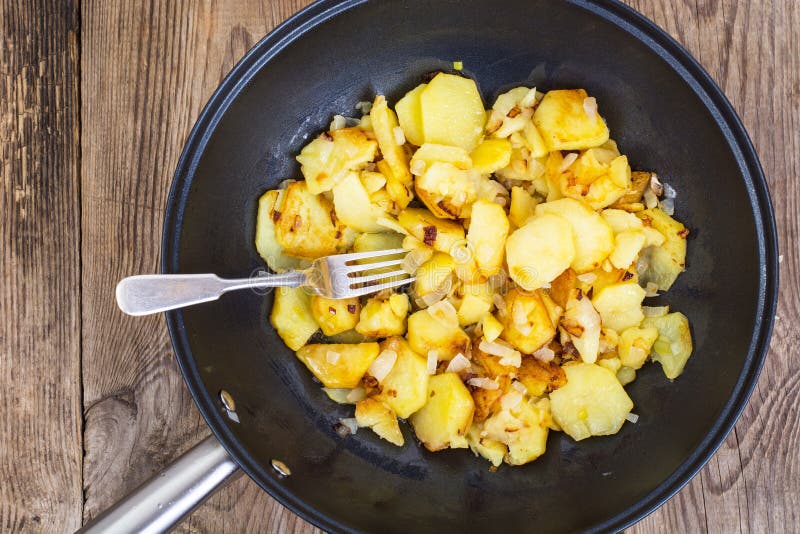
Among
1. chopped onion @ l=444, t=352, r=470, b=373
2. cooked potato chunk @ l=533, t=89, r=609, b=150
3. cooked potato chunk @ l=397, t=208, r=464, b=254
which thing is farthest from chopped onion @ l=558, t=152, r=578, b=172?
chopped onion @ l=444, t=352, r=470, b=373

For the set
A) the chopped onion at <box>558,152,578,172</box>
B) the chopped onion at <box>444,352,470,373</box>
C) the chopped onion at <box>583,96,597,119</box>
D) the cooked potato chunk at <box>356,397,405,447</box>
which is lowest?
the cooked potato chunk at <box>356,397,405,447</box>

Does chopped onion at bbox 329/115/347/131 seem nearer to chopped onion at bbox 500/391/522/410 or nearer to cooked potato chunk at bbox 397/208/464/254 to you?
cooked potato chunk at bbox 397/208/464/254

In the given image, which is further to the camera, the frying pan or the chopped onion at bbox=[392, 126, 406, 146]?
the chopped onion at bbox=[392, 126, 406, 146]

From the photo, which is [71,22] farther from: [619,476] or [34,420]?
[619,476]

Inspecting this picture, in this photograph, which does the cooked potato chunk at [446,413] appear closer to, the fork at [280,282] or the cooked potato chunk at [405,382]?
the cooked potato chunk at [405,382]

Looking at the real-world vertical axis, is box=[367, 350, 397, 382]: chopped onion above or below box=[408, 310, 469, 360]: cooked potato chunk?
below

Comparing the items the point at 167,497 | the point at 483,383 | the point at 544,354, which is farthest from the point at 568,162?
the point at 167,497

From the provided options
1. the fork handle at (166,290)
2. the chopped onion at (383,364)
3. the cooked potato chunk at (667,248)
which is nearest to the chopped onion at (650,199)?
the cooked potato chunk at (667,248)
